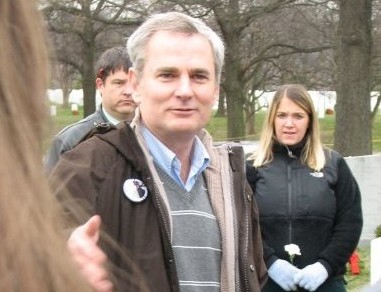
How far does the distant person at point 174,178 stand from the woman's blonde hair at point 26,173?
167cm

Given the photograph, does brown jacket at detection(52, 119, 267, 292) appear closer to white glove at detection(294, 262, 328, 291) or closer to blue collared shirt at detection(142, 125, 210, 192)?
blue collared shirt at detection(142, 125, 210, 192)

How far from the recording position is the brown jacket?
9.18 ft

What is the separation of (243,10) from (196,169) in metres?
19.0

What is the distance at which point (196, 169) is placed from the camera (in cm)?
316

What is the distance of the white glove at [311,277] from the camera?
5.17 meters

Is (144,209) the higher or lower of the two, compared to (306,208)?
higher

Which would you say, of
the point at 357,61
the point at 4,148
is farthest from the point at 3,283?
the point at 357,61

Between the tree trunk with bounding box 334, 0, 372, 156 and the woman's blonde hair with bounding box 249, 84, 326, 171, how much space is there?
33.4 ft

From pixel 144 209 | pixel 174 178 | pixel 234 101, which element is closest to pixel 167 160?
pixel 174 178

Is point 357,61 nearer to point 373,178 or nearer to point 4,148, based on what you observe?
point 373,178

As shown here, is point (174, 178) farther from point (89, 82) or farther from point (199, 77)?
point (89, 82)

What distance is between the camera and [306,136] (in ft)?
17.9

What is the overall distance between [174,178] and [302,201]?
2285 mm

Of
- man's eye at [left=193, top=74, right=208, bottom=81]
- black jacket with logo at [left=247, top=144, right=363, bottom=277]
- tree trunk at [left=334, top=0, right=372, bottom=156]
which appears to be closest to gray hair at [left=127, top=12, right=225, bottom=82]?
man's eye at [left=193, top=74, right=208, bottom=81]
